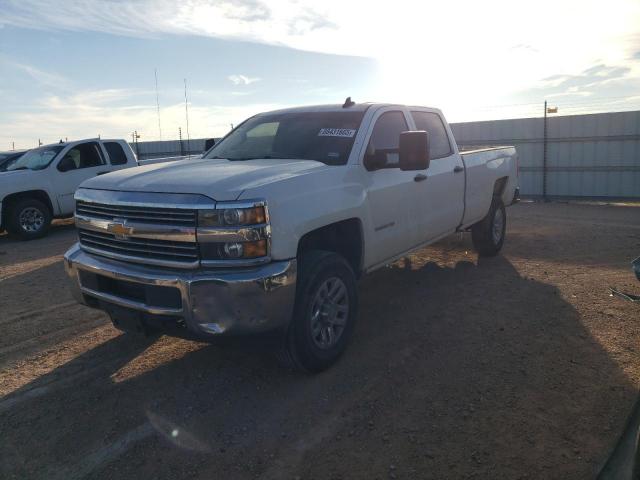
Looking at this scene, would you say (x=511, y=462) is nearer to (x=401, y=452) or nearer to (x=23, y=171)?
(x=401, y=452)

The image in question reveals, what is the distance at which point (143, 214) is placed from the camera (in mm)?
3420

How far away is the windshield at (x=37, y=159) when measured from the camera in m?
10.5

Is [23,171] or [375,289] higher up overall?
[23,171]

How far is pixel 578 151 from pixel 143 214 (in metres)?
12.9

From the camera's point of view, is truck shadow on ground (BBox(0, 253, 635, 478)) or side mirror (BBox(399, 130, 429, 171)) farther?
side mirror (BBox(399, 130, 429, 171))

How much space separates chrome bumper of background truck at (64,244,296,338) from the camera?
312cm

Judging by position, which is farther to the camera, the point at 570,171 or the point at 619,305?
the point at 570,171

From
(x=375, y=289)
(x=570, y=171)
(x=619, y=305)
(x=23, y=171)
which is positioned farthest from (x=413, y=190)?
(x=570, y=171)

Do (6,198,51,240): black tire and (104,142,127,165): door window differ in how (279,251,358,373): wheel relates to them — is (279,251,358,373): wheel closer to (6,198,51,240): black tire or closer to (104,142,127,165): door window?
(6,198,51,240): black tire

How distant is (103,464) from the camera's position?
2.88m

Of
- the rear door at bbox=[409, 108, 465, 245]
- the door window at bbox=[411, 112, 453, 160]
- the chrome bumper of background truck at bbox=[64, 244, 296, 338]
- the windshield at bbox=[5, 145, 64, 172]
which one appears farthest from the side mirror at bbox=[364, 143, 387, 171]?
the windshield at bbox=[5, 145, 64, 172]

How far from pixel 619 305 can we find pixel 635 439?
368 centimetres

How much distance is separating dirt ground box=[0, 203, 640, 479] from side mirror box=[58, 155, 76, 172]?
5600 millimetres

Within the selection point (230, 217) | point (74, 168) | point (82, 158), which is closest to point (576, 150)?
point (82, 158)
